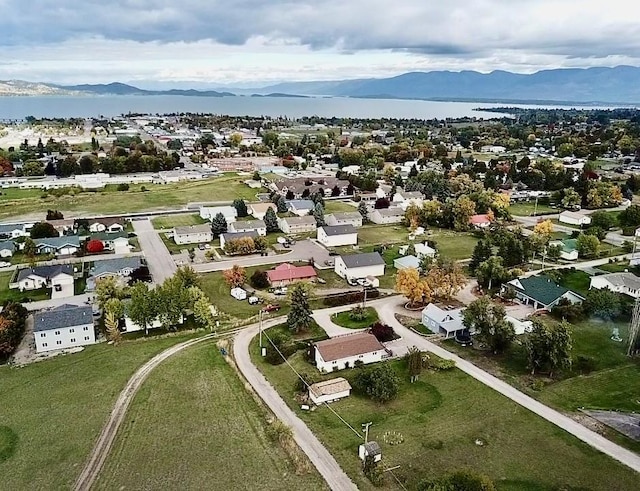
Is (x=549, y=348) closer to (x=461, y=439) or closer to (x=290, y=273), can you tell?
(x=461, y=439)

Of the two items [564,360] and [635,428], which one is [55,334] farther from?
[635,428]

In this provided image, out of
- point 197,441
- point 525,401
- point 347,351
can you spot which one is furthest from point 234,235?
point 525,401

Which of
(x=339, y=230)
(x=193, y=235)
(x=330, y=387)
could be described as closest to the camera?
(x=330, y=387)

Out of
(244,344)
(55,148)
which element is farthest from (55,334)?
(55,148)

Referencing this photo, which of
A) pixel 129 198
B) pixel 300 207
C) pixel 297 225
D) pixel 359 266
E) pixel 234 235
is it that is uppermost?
pixel 300 207

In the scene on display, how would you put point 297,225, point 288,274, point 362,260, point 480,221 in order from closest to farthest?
point 288,274
point 362,260
point 297,225
point 480,221

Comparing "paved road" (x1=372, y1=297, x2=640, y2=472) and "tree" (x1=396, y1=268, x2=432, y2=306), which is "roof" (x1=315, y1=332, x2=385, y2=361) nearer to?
"paved road" (x1=372, y1=297, x2=640, y2=472)

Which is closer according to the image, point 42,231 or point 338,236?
point 338,236

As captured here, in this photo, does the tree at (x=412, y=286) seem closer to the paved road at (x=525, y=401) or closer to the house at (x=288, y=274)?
the paved road at (x=525, y=401)
